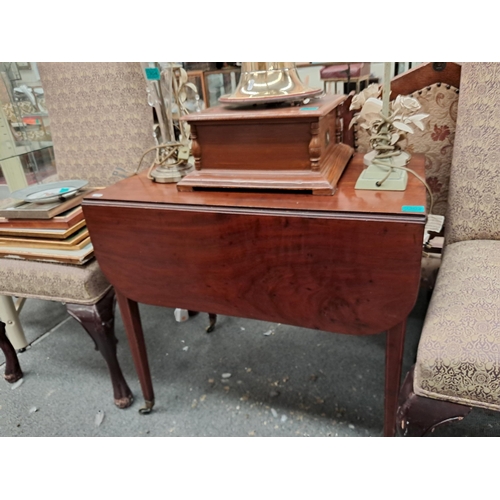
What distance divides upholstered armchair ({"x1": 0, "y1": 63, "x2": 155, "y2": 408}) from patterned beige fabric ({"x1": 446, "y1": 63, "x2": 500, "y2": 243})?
1.03 metres

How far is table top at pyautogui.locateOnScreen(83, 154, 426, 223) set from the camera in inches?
30.4

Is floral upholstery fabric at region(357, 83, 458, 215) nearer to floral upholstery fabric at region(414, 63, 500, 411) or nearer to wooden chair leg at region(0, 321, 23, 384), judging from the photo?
floral upholstery fabric at region(414, 63, 500, 411)

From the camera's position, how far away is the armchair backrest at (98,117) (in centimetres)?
144

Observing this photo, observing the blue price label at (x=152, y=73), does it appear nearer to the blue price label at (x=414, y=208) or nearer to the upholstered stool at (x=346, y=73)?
the blue price label at (x=414, y=208)

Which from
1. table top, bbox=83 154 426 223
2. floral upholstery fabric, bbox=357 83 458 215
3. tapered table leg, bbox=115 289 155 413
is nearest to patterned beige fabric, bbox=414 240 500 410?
table top, bbox=83 154 426 223

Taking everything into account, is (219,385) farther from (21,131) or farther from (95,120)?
(21,131)

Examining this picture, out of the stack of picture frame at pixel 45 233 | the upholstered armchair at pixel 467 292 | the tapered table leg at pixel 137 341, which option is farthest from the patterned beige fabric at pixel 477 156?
the stack of picture frame at pixel 45 233

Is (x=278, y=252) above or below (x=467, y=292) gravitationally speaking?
above

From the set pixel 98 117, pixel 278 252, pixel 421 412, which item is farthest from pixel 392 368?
pixel 98 117

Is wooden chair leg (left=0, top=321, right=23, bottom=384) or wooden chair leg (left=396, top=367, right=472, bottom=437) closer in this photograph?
wooden chair leg (left=396, top=367, right=472, bottom=437)

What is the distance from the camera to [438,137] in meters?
1.22

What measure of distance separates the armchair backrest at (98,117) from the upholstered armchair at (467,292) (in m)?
1.05

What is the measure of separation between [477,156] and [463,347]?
0.57m

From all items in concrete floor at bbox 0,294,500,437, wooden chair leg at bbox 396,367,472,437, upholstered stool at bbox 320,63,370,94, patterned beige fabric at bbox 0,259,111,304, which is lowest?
concrete floor at bbox 0,294,500,437
